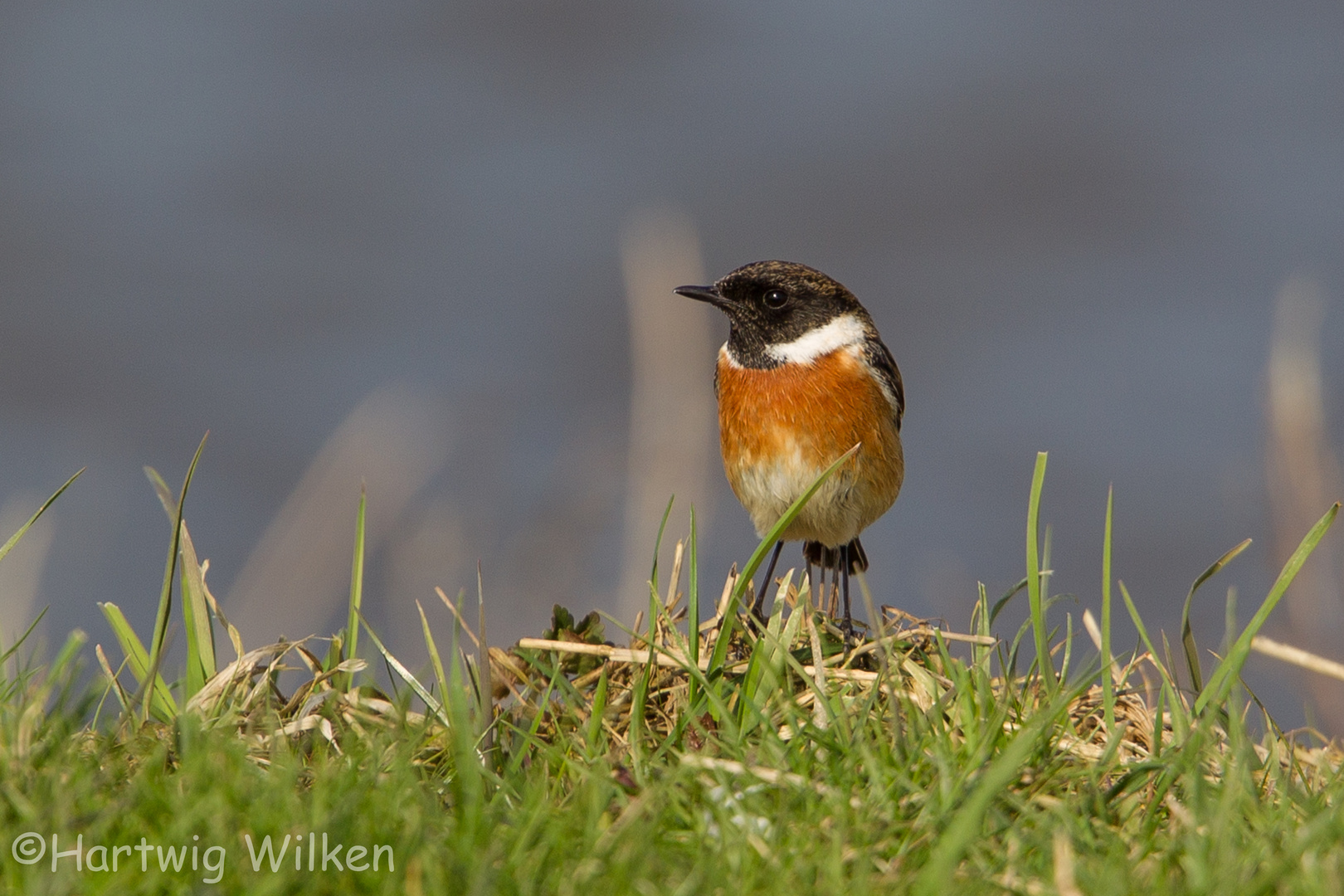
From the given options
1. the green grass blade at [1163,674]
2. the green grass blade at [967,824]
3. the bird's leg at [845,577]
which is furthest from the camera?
the bird's leg at [845,577]

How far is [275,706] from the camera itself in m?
4.25

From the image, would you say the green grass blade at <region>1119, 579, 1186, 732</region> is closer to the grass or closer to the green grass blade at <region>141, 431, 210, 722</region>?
the grass

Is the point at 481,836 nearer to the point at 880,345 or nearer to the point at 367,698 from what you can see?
the point at 367,698

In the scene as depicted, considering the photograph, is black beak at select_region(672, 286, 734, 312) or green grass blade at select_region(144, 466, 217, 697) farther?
black beak at select_region(672, 286, 734, 312)

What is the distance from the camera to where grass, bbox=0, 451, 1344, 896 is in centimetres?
285

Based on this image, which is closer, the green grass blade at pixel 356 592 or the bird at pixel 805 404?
the green grass blade at pixel 356 592

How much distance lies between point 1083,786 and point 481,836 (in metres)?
1.59

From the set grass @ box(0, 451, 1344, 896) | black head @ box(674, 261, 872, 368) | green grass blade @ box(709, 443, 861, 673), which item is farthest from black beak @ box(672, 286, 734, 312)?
green grass blade @ box(709, 443, 861, 673)

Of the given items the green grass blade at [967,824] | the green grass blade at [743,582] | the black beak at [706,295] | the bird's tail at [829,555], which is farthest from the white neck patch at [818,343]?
the green grass blade at [967,824]

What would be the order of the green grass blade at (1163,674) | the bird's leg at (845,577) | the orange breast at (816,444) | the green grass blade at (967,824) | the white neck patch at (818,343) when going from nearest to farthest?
the green grass blade at (967,824)
the green grass blade at (1163,674)
the bird's leg at (845,577)
the orange breast at (816,444)
the white neck patch at (818,343)

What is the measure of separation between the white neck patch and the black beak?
0.28 meters

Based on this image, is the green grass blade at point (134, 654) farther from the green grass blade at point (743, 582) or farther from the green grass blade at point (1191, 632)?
the green grass blade at point (1191, 632)

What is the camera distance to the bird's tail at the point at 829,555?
6.50 meters

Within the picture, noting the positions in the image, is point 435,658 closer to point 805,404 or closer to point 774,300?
point 805,404
